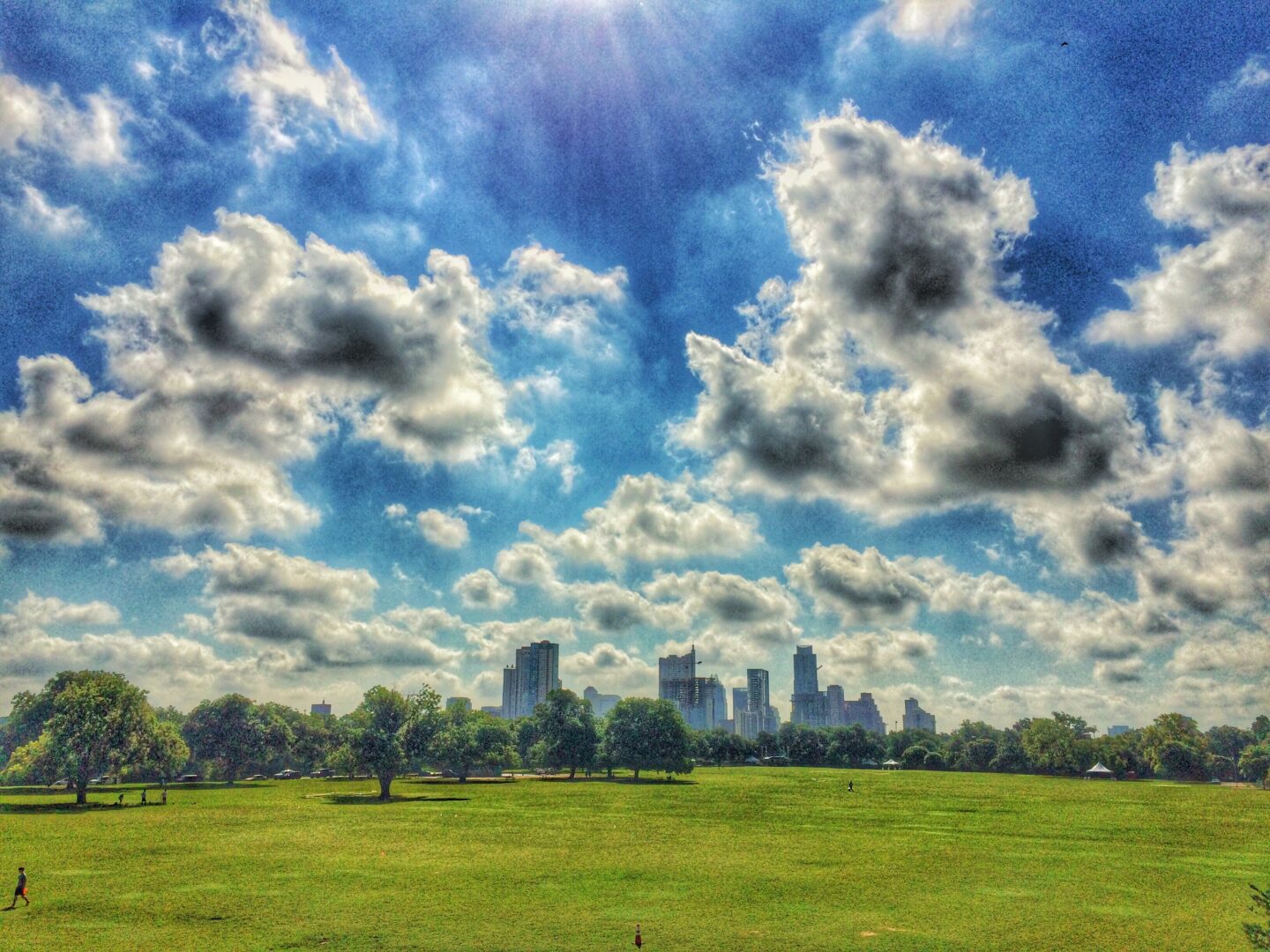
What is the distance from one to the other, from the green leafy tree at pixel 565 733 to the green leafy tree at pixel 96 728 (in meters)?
57.9

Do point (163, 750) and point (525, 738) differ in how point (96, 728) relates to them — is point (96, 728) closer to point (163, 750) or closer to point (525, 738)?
point (163, 750)

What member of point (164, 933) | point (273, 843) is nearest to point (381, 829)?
point (273, 843)

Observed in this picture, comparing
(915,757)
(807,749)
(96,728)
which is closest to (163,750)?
(96,728)

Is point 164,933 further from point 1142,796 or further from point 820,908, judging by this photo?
point 1142,796

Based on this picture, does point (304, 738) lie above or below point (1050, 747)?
above

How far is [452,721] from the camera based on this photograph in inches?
5113

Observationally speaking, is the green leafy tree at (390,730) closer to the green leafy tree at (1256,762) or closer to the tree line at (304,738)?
the tree line at (304,738)

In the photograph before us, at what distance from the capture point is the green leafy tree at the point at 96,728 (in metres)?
79.2

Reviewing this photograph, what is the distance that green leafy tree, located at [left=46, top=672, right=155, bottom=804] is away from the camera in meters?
79.2

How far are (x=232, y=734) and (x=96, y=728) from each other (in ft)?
151

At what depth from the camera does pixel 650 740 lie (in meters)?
118

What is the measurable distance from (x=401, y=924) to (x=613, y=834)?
26630 mm

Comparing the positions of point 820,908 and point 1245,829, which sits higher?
point 820,908

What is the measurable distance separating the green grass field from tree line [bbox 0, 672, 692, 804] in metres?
10.4
